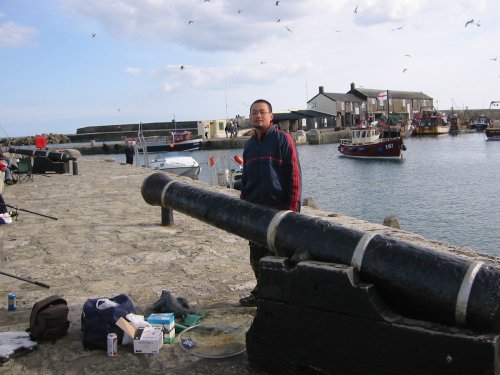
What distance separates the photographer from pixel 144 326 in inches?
151

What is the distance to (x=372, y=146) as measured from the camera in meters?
49.1

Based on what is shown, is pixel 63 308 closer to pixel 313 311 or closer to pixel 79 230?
pixel 313 311

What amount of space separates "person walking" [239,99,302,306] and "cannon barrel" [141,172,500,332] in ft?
0.87

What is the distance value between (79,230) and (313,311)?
613cm

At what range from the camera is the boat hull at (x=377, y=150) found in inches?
1864

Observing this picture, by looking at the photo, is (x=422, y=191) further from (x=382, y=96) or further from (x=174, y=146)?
(x=382, y=96)

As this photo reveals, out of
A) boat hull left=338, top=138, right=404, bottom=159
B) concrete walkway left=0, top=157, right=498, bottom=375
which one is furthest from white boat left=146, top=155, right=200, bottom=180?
boat hull left=338, top=138, right=404, bottom=159

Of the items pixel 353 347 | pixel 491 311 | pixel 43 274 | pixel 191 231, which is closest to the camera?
pixel 491 311

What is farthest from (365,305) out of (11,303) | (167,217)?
(167,217)

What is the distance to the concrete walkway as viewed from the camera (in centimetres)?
361

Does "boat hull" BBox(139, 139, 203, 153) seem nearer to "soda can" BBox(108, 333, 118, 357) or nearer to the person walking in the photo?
the person walking

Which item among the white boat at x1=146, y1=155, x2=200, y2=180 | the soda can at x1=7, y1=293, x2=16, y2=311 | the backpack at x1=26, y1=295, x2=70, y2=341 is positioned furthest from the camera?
the white boat at x1=146, y1=155, x2=200, y2=180

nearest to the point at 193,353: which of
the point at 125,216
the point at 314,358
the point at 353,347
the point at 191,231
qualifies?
the point at 314,358

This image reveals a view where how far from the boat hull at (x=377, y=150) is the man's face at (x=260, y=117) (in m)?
45.0
